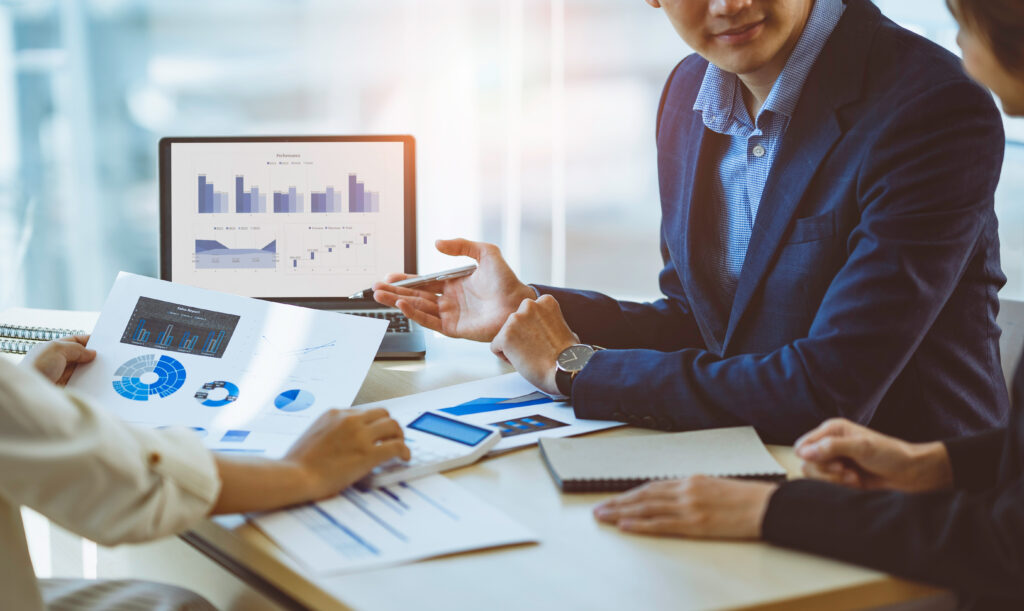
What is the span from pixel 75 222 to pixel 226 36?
76 centimetres

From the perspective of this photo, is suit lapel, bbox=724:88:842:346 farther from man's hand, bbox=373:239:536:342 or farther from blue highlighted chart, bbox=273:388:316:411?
blue highlighted chart, bbox=273:388:316:411

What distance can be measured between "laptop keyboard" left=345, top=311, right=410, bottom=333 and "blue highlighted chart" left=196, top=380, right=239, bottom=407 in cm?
49

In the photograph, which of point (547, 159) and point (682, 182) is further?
point (547, 159)

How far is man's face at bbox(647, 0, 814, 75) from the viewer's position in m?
1.28

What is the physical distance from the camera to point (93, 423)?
0.73 m

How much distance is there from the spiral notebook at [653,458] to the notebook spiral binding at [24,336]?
0.95 metres

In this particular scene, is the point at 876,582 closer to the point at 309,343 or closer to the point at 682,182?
the point at 309,343

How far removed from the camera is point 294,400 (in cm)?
113

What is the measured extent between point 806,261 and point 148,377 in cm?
90

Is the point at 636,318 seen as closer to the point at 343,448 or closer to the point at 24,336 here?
the point at 343,448

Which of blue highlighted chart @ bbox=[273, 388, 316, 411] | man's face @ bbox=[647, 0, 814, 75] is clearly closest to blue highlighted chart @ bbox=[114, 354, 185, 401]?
blue highlighted chart @ bbox=[273, 388, 316, 411]

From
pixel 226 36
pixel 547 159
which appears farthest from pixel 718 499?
pixel 226 36

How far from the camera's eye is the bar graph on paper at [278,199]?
171 cm

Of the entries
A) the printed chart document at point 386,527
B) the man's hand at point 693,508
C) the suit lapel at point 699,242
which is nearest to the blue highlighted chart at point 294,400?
the printed chart document at point 386,527
